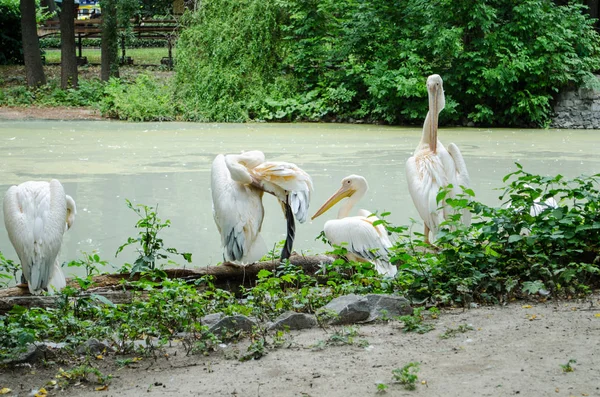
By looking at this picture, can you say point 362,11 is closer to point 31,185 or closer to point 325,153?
point 325,153

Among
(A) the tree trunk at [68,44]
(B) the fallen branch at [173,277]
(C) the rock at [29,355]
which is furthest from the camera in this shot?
(A) the tree trunk at [68,44]

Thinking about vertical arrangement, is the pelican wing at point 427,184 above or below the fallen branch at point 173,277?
above

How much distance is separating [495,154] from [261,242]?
29.6 ft

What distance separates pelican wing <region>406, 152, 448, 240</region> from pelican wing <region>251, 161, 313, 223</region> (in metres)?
1.05

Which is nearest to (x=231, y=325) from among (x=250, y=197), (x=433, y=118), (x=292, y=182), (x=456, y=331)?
(x=456, y=331)

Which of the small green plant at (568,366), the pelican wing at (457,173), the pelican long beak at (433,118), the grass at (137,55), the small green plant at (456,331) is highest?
the grass at (137,55)

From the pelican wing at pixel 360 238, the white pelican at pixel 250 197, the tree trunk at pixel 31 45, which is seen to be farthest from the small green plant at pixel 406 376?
the tree trunk at pixel 31 45

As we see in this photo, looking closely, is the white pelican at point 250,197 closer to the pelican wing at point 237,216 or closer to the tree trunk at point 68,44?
the pelican wing at point 237,216

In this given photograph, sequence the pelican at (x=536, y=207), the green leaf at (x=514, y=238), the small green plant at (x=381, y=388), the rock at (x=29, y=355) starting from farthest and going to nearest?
the pelican at (x=536, y=207) < the green leaf at (x=514, y=238) < the rock at (x=29, y=355) < the small green plant at (x=381, y=388)

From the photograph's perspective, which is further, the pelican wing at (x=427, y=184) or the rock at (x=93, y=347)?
the pelican wing at (x=427, y=184)

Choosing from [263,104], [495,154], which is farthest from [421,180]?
[263,104]

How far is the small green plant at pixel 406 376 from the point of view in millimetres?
3012

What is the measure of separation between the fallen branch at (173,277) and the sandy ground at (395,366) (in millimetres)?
1173

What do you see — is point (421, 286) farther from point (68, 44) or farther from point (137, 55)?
point (137, 55)
